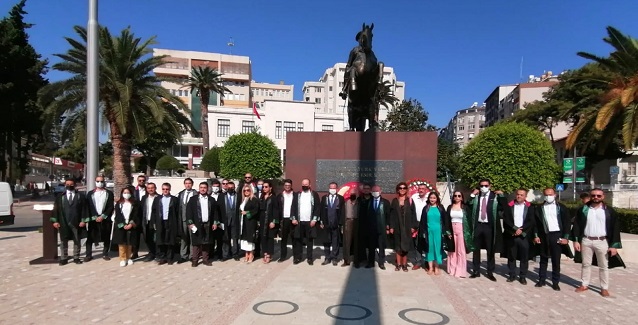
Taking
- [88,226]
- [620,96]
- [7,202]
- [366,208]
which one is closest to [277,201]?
[366,208]

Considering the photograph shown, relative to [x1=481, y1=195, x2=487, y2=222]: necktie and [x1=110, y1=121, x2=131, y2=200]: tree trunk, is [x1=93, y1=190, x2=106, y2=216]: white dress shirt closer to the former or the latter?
[x1=481, y1=195, x2=487, y2=222]: necktie

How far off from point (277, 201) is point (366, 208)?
6.19ft

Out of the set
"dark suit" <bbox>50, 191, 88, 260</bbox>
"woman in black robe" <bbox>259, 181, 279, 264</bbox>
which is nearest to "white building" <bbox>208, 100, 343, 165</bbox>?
"woman in black robe" <bbox>259, 181, 279, 264</bbox>

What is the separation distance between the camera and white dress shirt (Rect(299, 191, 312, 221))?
860cm

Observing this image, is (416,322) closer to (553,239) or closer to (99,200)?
(553,239)

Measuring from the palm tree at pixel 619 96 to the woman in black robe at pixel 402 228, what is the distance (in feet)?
33.6

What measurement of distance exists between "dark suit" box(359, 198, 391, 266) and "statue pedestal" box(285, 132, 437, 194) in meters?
2.29

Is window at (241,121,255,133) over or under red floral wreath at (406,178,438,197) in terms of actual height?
over

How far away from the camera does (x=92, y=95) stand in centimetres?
918

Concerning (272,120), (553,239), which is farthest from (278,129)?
(553,239)

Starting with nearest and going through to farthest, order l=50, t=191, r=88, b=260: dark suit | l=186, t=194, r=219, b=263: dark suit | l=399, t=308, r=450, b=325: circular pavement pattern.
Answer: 1. l=399, t=308, r=450, b=325: circular pavement pattern
2. l=186, t=194, r=219, b=263: dark suit
3. l=50, t=191, r=88, b=260: dark suit

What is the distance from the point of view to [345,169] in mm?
10805

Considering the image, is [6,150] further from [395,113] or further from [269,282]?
[269,282]

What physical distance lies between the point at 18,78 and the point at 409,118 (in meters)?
30.6
